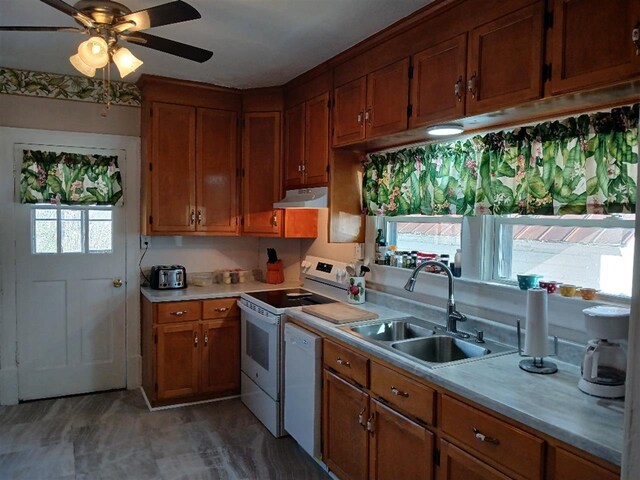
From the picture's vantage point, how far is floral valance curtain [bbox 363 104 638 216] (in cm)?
177

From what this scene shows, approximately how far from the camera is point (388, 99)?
8.37 feet

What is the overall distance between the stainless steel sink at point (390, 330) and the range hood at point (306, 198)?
0.92m

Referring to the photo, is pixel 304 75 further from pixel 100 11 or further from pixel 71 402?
pixel 71 402

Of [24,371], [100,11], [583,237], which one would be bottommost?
[24,371]

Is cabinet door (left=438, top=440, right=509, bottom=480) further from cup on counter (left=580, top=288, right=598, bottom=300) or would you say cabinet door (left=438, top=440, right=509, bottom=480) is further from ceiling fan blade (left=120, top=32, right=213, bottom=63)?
ceiling fan blade (left=120, top=32, right=213, bottom=63)

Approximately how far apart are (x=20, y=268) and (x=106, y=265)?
604 mm

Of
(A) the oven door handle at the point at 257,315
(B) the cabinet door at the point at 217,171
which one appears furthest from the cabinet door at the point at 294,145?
(A) the oven door handle at the point at 257,315

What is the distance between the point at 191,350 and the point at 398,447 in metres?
2.03

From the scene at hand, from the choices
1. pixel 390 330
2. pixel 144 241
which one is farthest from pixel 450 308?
pixel 144 241

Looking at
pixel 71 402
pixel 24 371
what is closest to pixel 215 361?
pixel 71 402

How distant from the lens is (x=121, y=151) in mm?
3873

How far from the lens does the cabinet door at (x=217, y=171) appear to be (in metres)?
3.82

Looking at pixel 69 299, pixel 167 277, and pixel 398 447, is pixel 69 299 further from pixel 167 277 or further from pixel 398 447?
pixel 398 447

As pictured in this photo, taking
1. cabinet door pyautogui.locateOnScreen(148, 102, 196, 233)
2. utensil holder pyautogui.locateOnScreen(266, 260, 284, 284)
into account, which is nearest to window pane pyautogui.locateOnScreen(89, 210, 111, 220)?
cabinet door pyautogui.locateOnScreen(148, 102, 196, 233)
